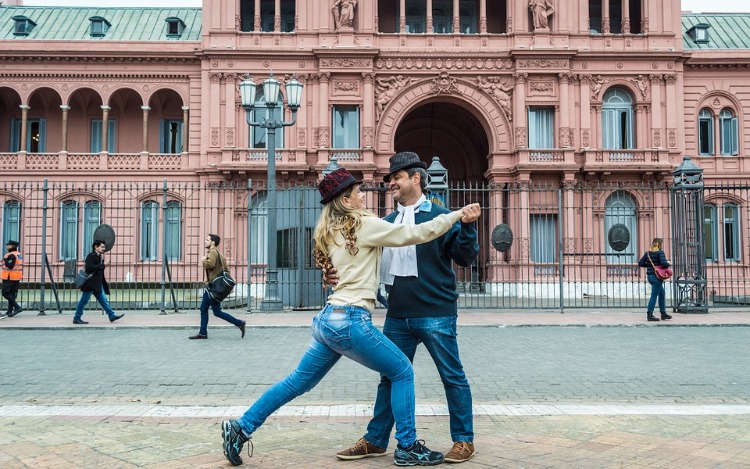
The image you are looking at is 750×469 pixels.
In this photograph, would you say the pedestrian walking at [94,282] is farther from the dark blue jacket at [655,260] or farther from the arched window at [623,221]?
the arched window at [623,221]

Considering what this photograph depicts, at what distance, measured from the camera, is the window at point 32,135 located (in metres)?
32.5

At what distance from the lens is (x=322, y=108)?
2908 centimetres

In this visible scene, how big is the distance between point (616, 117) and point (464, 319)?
59.7ft

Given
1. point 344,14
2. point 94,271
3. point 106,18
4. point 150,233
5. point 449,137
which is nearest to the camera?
point 94,271

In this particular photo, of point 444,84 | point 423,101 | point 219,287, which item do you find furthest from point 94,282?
point 444,84

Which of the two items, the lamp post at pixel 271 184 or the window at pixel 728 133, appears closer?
the lamp post at pixel 271 184

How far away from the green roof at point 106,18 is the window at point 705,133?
24.6 m

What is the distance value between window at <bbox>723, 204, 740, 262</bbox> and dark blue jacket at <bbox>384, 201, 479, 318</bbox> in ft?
94.7

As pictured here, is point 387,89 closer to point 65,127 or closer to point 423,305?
point 65,127

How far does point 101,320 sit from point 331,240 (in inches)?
496

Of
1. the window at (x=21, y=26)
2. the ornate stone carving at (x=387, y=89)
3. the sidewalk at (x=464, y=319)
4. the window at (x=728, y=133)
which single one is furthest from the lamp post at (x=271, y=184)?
the window at (x=728, y=133)

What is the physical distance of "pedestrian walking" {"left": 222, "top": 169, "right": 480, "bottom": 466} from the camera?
4492 millimetres

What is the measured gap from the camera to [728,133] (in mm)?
31781

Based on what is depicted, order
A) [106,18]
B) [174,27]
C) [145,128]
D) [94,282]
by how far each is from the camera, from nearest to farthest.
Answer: [94,282], [145,128], [174,27], [106,18]
